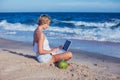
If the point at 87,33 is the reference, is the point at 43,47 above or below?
above

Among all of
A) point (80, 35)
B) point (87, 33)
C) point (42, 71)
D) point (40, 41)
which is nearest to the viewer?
point (42, 71)

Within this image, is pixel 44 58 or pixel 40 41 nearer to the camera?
pixel 40 41

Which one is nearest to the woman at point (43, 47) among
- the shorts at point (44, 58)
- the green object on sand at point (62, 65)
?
the shorts at point (44, 58)

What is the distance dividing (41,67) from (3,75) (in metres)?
0.90

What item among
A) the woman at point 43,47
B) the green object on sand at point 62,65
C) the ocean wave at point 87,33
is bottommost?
the ocean wave at point 87,33

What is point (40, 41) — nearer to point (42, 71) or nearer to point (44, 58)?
point (44, 58)

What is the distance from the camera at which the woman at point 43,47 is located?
711 centimetres

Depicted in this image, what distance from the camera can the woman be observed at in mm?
7109

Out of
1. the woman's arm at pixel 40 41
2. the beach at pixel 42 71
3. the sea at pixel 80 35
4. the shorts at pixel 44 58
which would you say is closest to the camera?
the beach at pixel 42 71

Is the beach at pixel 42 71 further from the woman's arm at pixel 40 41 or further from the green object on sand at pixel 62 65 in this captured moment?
the woman's arm at pixel 40 41

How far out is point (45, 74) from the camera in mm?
6621

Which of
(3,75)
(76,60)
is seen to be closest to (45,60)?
(3,75)

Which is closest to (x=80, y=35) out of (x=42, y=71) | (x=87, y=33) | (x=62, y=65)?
(x=87, y=33)

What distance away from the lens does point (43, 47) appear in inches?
287
